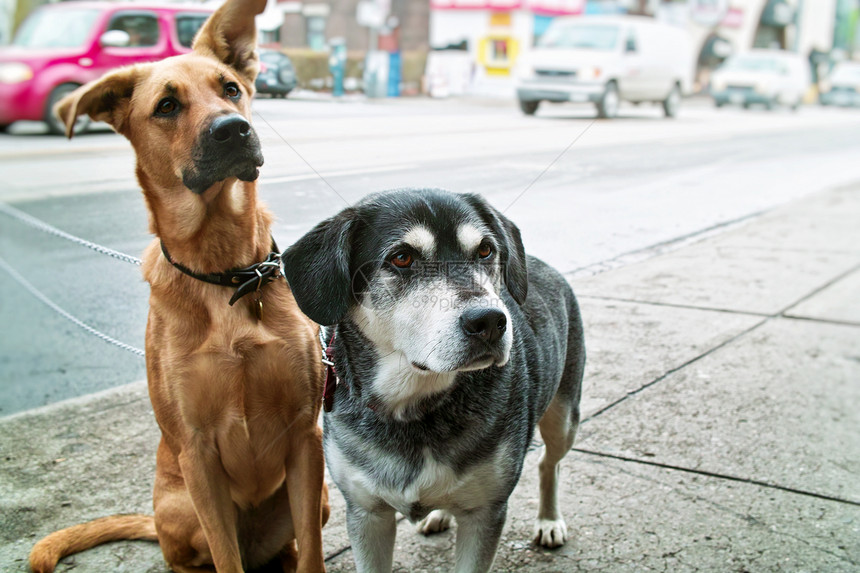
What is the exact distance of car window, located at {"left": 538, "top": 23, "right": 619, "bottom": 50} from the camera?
6.37 metres

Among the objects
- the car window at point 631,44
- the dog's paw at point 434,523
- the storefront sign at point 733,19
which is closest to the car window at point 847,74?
the storefront sign at point 733,19

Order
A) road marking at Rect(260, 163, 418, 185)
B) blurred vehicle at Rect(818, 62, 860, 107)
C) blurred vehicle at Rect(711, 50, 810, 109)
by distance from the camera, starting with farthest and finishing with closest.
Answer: blurred vehicle at Rect(818, 62, 860, 107) < blurred vehicle at Rect(711, 50, 810, 109) < road marking at Rect(260, 163, 418, 185)

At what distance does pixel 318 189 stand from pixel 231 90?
18.3 inches

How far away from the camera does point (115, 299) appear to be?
4.48m

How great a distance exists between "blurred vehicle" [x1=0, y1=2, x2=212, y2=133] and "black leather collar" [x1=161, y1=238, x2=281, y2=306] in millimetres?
993

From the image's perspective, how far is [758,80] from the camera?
2898cm

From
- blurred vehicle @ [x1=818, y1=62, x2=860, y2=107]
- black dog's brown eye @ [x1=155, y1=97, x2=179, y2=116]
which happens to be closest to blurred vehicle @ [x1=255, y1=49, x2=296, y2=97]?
black dog's brown eye @ [x1=155, y1=97, x2=179, y2=116]

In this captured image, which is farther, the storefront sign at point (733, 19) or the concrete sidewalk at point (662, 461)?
the storefront sign at point (733, 19)

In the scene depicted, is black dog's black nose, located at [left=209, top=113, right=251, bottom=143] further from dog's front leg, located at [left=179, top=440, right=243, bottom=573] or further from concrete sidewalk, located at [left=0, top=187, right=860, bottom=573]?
concrete sidewalk, located at [left=0, top=187, right=860, bottom=573]

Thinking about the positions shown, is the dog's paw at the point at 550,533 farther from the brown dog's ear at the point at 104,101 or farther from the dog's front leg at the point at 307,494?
the brown dog's ear at the point at 104,101

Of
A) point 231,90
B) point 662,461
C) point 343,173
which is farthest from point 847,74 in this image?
point 231,90

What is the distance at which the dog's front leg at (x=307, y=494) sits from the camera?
2562 millimetres

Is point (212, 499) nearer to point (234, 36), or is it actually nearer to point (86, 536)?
point (86, 536)

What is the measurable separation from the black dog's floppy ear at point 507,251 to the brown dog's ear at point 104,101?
1.11 metres
